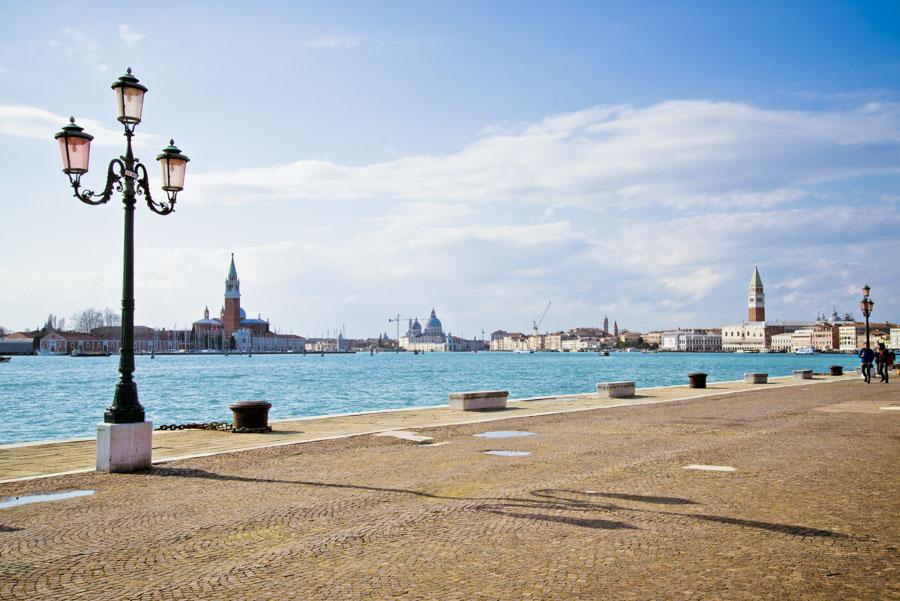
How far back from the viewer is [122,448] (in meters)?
12.4

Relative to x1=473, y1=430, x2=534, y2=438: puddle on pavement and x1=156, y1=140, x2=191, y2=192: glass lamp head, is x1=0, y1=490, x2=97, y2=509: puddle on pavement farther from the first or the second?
x1=473, y1=430, x2=534, y2=438: puddle on pavement

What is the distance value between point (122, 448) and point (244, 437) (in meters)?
5.20

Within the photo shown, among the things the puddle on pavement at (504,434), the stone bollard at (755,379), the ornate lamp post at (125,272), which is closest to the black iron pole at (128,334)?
the ornate lamp post at (125,272)

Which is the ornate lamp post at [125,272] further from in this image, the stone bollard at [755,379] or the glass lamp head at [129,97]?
the stone bollard at [755,379]

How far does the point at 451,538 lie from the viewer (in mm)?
8000

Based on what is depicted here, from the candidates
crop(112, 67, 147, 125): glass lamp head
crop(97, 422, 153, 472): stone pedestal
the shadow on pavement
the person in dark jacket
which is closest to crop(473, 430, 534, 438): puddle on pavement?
the shadow on pavement

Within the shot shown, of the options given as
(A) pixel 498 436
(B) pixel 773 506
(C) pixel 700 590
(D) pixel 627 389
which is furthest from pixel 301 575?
(D) pixel 627 389

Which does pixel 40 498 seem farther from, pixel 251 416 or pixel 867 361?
pixel 867 361

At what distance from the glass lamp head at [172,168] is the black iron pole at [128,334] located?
658 millimetres

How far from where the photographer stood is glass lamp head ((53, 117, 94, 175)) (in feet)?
41.4

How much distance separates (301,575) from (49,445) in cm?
1200

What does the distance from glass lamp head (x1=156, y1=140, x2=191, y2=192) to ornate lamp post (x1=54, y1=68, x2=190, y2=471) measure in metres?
0.37

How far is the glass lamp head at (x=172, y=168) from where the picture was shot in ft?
46.6

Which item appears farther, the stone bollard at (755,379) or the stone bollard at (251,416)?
the stone bollard at (755,379)
